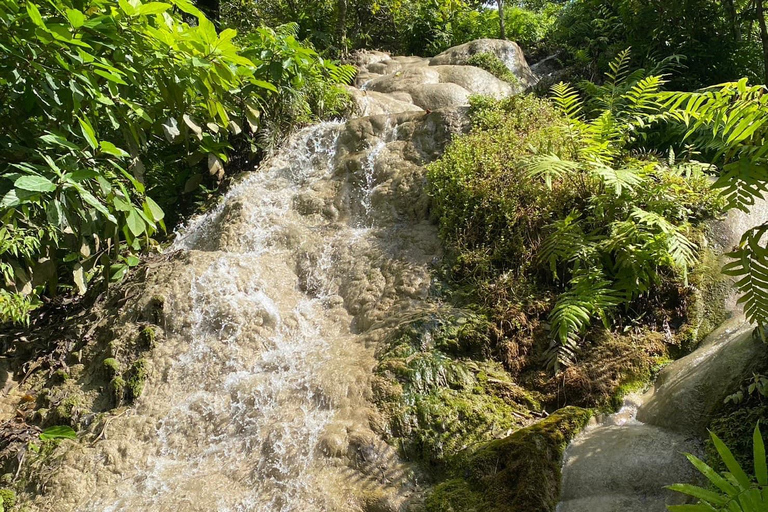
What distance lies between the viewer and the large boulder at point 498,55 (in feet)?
39.1

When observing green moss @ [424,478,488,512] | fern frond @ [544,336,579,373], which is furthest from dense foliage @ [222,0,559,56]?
green moss @ [424,478,488,512]

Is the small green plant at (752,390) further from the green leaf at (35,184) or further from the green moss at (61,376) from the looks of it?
the green moss at (61,376)

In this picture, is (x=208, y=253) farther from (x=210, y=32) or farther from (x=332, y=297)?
(x=210, y=32)

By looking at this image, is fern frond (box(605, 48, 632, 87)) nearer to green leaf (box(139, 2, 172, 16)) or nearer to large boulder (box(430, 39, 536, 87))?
large boulder (box(430, 39, 536, 87))

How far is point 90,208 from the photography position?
292 centimetres

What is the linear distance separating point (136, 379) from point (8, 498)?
1.20m

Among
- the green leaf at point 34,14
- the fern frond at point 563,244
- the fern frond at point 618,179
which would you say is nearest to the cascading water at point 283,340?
the fern frond at point 563,244

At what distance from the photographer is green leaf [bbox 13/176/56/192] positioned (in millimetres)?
2221

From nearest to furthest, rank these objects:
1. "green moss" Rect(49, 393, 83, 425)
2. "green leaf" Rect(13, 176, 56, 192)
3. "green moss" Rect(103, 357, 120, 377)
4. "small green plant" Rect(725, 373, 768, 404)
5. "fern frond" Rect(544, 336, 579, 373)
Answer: "green leaf" Rect(13, 176, 56, 192), "small green plant" Rect(725, 373, 768, 404), "fern frond" Rect(544, 336, 579, 373), "green moss" Rect(49, 393, 83, 425), "green moss" Rect(103, 357, 120, 377)

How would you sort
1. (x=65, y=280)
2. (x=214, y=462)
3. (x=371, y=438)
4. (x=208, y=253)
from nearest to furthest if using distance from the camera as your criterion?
(x=371, y=438) → (x=214, y=462) → (x=208, y=253) → (x=65, y=280)

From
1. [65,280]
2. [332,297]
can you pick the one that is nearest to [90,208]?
[332,297]

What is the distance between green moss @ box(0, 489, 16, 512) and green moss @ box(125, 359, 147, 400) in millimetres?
1018

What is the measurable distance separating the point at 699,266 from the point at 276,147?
5.53m

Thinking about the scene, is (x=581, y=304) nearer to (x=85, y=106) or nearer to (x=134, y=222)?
(x=134, y=222)
